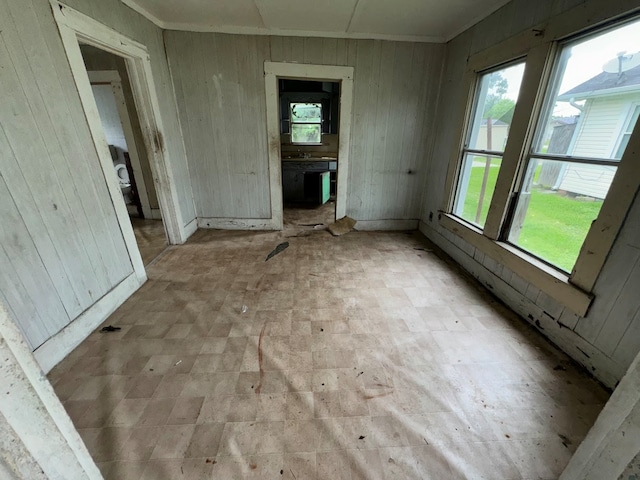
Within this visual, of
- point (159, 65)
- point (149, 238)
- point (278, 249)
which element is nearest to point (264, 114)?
point (159, 65)

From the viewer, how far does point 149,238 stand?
3508 mm

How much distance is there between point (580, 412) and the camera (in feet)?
4.48

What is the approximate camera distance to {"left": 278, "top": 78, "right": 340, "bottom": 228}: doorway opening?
5.14m

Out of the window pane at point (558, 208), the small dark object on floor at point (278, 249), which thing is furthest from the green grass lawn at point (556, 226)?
the small dark object on floor at point (278, 249)

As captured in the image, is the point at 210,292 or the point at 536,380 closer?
the point at 536,380

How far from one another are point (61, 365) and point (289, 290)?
1.59 m

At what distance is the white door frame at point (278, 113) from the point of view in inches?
126

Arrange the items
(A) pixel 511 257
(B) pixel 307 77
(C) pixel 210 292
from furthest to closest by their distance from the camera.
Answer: (B) pixel 307 77 < (C) pixel 210 292 < (A) pixel 511 257

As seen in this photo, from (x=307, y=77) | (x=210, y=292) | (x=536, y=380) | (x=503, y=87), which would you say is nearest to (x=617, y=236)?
(x=536, y=380)

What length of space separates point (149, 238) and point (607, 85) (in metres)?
4.61

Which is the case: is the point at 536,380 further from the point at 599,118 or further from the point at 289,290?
the point at 289,290

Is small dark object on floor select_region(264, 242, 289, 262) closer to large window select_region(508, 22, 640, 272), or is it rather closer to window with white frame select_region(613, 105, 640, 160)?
large window select_region(508, 22, 640, 272)

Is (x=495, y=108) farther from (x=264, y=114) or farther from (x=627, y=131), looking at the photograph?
(x=264, y=114)

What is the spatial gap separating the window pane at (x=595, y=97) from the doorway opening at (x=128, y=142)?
3.91m
